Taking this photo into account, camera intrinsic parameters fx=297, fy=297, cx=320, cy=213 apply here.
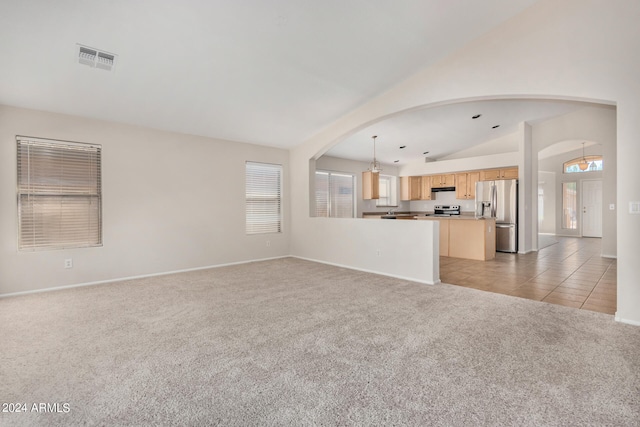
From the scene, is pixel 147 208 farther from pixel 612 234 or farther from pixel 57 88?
pixel 612 234

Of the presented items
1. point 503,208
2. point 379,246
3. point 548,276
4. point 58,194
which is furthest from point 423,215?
point 58,194

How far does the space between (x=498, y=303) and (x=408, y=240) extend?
1526 millimetres

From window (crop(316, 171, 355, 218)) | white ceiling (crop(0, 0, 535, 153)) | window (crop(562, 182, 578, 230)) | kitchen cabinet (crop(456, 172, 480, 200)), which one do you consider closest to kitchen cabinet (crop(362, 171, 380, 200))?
window (crop(316, 171, 355, 218))

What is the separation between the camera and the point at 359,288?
4172mm

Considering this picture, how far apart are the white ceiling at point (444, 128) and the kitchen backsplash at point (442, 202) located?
1424 mm

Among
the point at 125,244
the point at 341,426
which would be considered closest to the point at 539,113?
the point at 341,426

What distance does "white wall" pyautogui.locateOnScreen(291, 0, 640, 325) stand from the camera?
→ 2.80m

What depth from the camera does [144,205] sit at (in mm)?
4902

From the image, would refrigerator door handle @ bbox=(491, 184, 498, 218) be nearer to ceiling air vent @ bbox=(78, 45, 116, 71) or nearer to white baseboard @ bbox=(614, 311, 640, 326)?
white baseboard @ bbox=(614, 311, 640, 326)

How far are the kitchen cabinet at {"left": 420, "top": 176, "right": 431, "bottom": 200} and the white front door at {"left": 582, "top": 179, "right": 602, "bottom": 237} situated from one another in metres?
5.34

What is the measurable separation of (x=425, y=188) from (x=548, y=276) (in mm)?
5411

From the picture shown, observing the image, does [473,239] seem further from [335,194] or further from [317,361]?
[317,361]

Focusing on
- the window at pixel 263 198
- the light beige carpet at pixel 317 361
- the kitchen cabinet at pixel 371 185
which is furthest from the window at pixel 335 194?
the light beige carpet at pixel 317 361

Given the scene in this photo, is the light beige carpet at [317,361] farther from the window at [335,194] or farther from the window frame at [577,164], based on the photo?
the window frame at [577,164]
